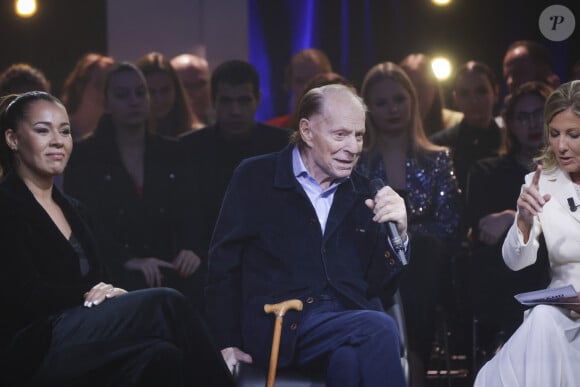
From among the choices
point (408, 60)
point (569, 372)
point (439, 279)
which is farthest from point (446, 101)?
point (569, 372)

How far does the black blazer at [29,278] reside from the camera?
341 cm

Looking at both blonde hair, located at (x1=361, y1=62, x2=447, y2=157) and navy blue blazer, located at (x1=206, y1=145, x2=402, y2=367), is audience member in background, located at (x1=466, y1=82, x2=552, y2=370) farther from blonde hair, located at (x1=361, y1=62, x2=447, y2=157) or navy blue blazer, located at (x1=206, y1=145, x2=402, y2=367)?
navy blue blazer, located at (x1=206, y1=145, x2=402, y2=367)

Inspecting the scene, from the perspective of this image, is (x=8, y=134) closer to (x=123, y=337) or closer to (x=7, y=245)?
(x=7, y=245)

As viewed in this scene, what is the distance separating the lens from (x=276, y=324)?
3562mm

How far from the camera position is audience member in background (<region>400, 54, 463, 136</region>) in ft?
19.6

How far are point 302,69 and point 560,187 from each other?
2.40m

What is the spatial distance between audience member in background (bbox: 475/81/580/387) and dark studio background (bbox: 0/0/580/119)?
2442 mm

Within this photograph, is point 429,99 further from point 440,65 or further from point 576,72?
point 576,72

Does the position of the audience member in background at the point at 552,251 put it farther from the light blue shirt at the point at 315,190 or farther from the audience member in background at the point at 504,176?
the audience member in background at the point at 504,176

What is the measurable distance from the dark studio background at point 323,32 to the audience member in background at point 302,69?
0.76 feet

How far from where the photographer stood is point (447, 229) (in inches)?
201

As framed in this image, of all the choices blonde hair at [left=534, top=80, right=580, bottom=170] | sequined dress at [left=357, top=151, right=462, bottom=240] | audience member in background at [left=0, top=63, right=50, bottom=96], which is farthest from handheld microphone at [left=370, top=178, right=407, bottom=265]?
audience member in background at [left=0, top=63, right=50, bottom=96]

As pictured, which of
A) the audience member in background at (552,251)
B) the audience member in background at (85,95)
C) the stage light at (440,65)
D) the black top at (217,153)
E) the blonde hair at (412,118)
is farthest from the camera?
the stage light at (440,65)

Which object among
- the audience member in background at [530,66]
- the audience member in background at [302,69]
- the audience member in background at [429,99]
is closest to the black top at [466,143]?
the audience member in background at [429,99]
